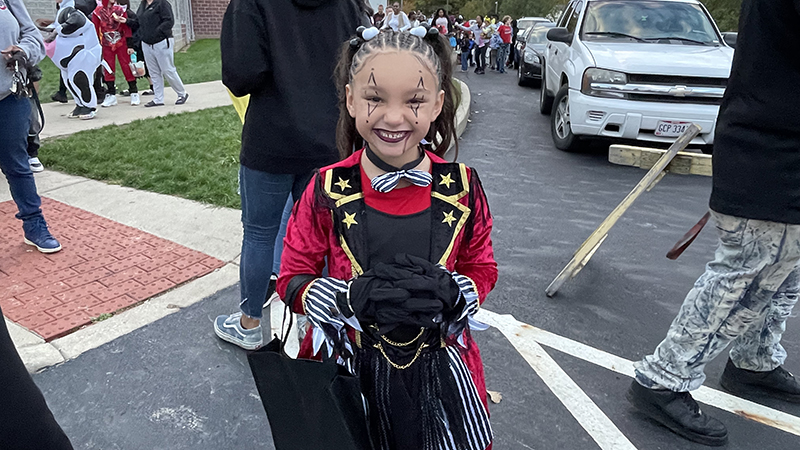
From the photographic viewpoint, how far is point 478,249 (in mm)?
1645

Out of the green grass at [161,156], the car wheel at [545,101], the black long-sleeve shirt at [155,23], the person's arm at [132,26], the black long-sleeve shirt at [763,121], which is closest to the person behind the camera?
the black long-sleeve shirt at [763,121]

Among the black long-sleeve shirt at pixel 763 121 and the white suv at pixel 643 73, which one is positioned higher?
the black long-sleeve shirt at pixel 763 121

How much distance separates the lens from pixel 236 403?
264 cm

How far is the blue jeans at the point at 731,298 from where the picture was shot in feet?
7.39

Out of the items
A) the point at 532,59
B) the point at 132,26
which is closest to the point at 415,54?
the point at 132,26

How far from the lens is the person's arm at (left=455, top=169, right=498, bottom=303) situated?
1.62m

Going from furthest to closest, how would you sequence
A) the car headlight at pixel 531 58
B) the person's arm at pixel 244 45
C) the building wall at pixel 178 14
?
the building wall at pixel 178 14
the car headlight at pixel 531 58
the person's arm at pixel 244 45

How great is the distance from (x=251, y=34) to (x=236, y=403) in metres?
1.62

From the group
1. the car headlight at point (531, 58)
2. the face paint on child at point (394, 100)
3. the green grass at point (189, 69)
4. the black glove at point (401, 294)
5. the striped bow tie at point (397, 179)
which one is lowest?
the green grass at point (189, 69)

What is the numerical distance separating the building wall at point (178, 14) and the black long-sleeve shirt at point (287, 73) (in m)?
17.6

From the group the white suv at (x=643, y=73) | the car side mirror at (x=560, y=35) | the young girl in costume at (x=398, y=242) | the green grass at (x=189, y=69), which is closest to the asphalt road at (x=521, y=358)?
the young girl in costume at (x=398, y=242)

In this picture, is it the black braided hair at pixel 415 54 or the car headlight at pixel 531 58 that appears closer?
the black braided hair at pixel 415 54

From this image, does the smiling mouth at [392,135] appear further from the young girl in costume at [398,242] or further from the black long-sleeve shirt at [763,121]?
the black long-sleeve shirt at [763,121]

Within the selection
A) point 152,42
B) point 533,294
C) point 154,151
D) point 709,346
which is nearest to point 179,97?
point 152,42
